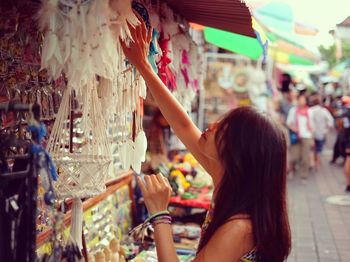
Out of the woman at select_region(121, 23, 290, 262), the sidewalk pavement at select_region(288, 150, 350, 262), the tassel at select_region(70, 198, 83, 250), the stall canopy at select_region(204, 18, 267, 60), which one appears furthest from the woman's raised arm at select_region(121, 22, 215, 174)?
the stall canopy at select_region(204, 18, 267, 60)

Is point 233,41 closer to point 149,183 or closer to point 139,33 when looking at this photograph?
A: point 139,33

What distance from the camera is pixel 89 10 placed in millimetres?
1935

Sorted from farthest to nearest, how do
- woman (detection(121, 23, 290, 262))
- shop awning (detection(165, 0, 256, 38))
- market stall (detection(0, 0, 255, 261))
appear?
shop awning (detection(165, 0, 256, 38)) → woman (detection(121, 23, 290, 262)) → market stall (detection(0, 0, 255, 261))

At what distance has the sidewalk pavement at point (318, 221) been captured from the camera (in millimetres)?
5730

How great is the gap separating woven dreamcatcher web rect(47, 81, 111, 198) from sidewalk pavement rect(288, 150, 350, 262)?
3.65m

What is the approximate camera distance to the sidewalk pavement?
5.73m

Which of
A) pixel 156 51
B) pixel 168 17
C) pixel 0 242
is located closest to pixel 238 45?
pixel 168 17

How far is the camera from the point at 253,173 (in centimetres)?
202

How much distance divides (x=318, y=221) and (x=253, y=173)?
5617mm

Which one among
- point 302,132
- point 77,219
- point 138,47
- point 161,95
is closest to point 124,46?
point 138,47

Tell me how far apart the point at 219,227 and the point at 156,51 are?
3.72ft

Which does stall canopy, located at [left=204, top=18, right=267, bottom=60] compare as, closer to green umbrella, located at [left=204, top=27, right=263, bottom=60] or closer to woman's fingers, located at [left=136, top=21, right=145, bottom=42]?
green umbrella, located at [left=204, top=27, right=263, bottom=60]

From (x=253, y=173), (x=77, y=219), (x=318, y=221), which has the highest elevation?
(x=253, y=173)

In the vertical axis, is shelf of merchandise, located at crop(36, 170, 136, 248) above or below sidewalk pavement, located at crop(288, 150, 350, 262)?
above
